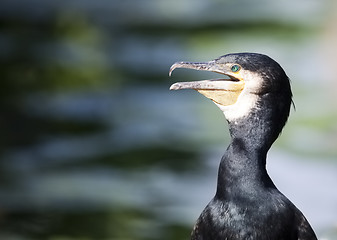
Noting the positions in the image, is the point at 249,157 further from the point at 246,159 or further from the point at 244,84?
the point at 244,84

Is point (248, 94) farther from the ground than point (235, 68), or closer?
closer

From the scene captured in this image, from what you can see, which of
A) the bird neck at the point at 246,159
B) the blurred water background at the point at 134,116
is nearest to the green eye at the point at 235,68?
the bird neck at the point at 246,159

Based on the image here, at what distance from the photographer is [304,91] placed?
412 inches

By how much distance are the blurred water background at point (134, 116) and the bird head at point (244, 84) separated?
1.97m

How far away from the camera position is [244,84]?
486 centimetres

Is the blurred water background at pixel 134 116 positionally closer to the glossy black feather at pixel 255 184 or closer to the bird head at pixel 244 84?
the glossy black feather at pixel 255 184

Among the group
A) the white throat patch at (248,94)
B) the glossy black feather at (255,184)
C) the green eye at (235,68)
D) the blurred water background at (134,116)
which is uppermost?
the blurred water background at (134,116)

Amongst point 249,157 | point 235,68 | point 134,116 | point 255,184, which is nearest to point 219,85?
point 235,68

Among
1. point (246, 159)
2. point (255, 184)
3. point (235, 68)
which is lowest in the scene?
point (255, 184)

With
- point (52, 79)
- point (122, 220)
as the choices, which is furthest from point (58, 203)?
point (52, 79)

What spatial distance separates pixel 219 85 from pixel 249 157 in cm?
36

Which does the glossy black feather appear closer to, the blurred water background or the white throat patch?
the white throat patch

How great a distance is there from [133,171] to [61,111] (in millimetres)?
1502

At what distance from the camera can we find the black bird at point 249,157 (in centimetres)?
479
